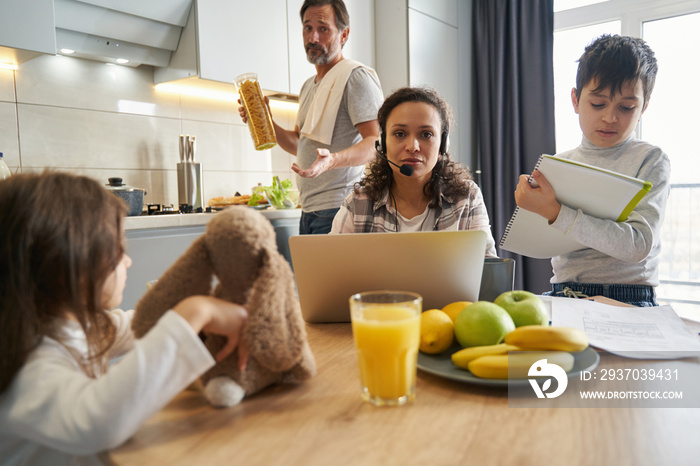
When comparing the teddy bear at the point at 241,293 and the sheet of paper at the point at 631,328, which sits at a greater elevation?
the teddy bear at the point at 241,293

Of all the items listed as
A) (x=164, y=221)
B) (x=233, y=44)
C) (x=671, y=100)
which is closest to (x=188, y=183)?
(x=164, y=221)

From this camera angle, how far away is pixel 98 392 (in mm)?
478

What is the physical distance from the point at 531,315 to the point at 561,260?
2.89ft

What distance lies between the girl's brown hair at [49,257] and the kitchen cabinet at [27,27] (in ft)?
5.05

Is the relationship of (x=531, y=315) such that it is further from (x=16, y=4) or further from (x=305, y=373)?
(x=16, y=4)

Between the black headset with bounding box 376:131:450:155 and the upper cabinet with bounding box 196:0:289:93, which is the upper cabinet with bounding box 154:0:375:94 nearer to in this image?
the upper cabinet with bounding box 196:0:289:93

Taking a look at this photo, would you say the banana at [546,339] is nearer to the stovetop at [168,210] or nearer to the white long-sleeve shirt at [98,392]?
the white long-sleeve shirt at [98,392]

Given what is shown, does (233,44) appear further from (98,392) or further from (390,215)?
(98,392)

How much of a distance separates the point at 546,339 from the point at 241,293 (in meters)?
0.38

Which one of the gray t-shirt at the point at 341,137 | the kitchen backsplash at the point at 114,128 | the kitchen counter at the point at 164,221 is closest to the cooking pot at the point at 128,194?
the kitchen counter at the point at 164,221

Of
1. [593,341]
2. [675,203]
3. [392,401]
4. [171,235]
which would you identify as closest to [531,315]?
[593,341]

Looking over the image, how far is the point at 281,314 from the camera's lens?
0.58 m

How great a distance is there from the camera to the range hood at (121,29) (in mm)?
2016

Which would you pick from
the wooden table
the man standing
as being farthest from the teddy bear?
the man standing
